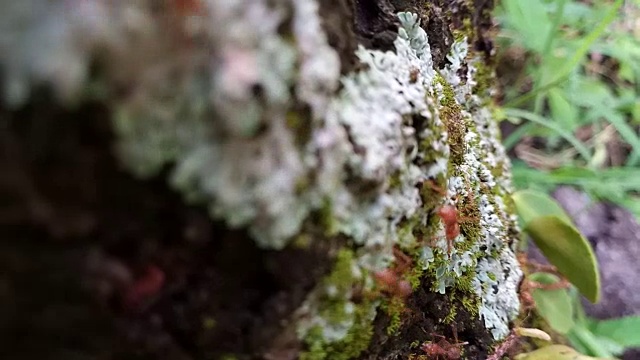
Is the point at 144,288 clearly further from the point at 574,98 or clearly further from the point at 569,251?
the point at 574,98

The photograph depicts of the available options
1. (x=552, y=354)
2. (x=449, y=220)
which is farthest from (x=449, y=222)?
(x=552, y=354)

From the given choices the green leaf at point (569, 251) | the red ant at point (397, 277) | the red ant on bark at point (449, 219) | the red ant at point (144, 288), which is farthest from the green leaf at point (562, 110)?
the red ant at point (144, 288)

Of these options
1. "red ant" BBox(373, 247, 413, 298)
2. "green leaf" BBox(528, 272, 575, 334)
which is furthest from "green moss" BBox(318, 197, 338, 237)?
"green leaf" BBox(528, 272, 575, 334)

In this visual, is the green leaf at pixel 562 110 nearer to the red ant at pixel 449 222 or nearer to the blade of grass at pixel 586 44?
the blade of grass at pixel 586 44

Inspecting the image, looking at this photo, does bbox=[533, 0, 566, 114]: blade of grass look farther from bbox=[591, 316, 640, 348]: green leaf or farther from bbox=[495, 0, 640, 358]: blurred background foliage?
bbox=[591, 316, 640, 348]: green leaf

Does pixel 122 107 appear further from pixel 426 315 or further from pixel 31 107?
pixel 426 315
